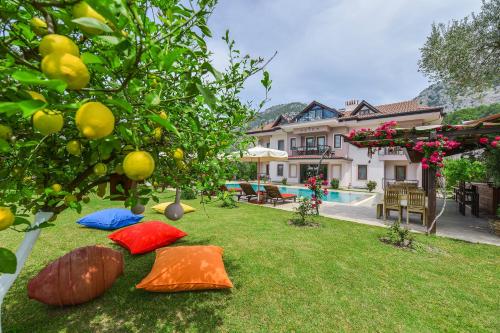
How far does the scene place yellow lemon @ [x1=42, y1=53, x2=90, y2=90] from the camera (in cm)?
64

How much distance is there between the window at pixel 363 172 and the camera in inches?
980

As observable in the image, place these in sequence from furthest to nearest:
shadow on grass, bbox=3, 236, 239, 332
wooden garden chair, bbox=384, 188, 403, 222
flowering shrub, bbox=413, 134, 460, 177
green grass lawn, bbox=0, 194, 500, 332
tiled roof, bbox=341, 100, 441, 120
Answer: tiled roof, bbox=341, 100, 441, 120 → wooden garden chair, bbox=384, 188, 403, 222 → flowering shrub, bbox=413, 134, 460, 177 → green grass lawn, bbox=0, 194, 500, 332 → shadow on grass, bbox=3, 236, 239, 332

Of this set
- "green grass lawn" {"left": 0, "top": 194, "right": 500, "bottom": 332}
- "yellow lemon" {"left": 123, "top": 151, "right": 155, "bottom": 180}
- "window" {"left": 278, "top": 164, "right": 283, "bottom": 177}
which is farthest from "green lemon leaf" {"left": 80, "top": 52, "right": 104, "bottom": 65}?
"window" {"left": 278, "top": 164, "right": 283, "bottom": 177}

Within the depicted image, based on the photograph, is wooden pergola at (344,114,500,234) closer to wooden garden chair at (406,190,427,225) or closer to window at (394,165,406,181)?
wooden garden chair at (406,190,427,225)

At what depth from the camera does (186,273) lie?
12.0ft

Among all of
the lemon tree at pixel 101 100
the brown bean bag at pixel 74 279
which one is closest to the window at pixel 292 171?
the brown bean bag at pixel 74 279

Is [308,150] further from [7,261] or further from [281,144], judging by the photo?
[7,261]

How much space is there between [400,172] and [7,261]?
2847 centimetres

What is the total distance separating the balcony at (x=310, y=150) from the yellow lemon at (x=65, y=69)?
91.4 feet

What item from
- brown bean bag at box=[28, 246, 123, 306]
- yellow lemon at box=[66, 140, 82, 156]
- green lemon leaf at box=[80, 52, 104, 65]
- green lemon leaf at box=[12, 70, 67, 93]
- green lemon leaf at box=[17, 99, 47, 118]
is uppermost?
green lemon leaf at box=[80, 52, 104, 65]

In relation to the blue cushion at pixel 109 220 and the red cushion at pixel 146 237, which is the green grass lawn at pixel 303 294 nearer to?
the red cushion at pixel 146 237

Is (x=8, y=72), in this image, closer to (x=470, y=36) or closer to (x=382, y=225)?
(x=382, y=225)

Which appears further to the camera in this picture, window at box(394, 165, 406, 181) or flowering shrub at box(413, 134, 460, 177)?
window at box(394, 165, 406, 181)

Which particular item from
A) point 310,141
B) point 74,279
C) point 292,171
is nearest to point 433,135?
point 74,279
